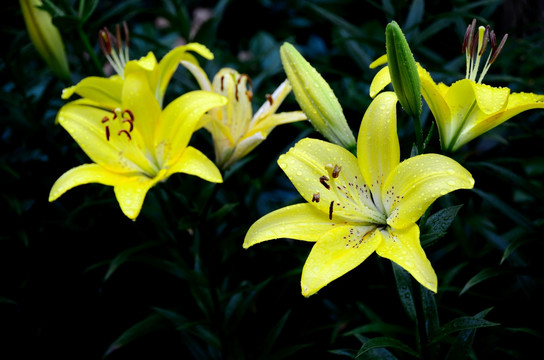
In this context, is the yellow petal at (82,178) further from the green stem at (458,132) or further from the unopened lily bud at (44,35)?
the green stem at (458,132)

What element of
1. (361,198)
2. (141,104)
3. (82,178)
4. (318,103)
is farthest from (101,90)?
(361,198)

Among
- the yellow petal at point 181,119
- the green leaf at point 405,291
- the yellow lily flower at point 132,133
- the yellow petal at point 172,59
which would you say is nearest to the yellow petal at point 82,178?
the yellow lily flower at point 132,133

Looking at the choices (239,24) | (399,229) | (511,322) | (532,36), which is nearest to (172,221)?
(399,229)

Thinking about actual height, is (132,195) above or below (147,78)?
below

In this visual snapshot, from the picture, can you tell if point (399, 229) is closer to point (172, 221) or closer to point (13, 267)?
point (172, 221)

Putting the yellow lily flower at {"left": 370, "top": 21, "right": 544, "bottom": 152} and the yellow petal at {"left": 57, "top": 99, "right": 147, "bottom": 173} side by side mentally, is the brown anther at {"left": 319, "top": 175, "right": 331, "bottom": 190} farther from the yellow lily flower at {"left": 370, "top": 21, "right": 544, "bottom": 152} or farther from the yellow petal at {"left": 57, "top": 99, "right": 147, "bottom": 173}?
the yellow petal at {"left": 57, "top": 99, "right": 147, "bottom": 173}

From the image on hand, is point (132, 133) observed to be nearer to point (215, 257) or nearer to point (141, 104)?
point (141, 104)
